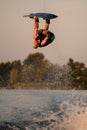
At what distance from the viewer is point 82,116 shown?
2505 cm

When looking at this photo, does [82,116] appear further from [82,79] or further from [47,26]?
[82,79]

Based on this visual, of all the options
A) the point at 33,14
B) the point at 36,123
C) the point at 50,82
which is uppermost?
the point at 33,14

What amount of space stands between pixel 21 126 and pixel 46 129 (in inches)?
67.5

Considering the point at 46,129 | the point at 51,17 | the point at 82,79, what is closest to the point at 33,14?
the point at 51,17

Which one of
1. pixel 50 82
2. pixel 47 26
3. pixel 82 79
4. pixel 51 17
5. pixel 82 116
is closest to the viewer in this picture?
pixel 51 17

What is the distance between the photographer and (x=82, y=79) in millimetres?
48031

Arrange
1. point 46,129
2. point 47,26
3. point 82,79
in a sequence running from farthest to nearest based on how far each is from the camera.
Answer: point 82,79 < point 46,129 < point 47,26

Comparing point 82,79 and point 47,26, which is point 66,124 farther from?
point 82,79

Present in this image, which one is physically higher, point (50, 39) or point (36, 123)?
point (50, 39)

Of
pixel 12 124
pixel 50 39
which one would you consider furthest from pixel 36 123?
pixel 50 39

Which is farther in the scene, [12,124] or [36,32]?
[12,124]

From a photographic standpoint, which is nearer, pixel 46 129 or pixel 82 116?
pixel 46 129

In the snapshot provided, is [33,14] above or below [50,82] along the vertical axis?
above

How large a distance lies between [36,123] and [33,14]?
1581 centimetres
